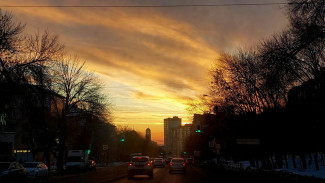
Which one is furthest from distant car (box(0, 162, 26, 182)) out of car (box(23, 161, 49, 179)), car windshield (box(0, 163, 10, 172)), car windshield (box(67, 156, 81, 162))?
car windshield (box(67, 156, 81, 162))

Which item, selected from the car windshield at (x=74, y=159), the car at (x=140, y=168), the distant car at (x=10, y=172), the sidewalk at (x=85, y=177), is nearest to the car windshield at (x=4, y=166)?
the distant car at (x=10, y=172)

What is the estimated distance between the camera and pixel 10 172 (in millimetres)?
22109

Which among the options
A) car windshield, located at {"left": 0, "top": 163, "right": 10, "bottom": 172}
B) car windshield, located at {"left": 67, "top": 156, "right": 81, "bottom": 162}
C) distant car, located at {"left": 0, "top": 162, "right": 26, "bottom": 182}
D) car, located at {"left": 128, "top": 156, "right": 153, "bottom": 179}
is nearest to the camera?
distant car, located at {"left": 0, "top": 162, "right": 26, "bottom": 182}

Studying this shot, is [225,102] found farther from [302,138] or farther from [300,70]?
[300,70]

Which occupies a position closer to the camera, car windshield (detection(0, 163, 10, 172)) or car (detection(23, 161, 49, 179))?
car windshield (detection(0, 163, 10, 172))

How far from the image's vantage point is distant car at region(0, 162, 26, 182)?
21.7 metres

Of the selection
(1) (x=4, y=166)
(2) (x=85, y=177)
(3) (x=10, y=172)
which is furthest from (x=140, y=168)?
(1) (x=4, y=166)

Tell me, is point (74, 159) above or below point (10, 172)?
above

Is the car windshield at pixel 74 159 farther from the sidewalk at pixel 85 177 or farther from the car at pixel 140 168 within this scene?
the car at pixel 140 168

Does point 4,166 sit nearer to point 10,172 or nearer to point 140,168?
point 10,172

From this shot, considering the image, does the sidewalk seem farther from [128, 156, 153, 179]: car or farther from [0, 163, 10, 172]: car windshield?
[0, 163, 10, 172]: car windshield

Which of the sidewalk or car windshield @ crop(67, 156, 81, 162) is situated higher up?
car windshield @ crop(67, 156, 81, 162)

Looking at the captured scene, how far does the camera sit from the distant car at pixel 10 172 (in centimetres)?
2166

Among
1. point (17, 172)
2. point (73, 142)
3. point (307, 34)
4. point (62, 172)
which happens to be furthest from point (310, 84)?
point (73, 142)
